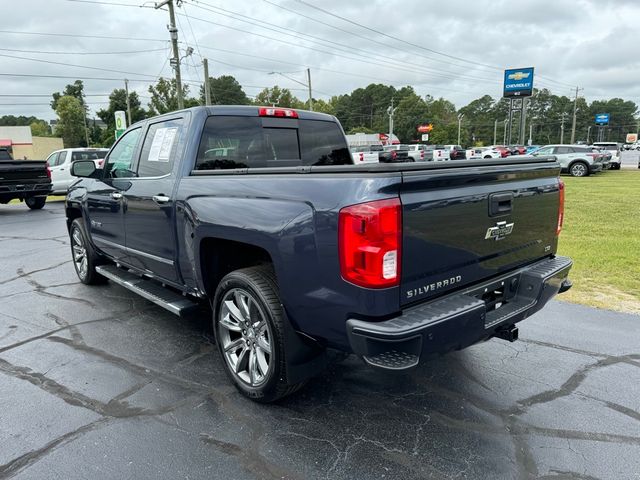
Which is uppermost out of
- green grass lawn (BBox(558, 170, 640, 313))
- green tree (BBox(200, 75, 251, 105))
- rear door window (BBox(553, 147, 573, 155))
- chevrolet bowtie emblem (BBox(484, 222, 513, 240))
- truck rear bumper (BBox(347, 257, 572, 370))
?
green tree (BBox(200, 75, 251, 105))

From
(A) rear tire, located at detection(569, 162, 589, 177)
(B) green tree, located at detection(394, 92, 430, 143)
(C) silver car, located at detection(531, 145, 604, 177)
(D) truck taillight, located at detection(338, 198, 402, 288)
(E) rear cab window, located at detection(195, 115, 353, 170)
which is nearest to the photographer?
(D) truck taillight, located at detection(338, 198, 402, 288)

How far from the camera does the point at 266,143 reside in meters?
4.07

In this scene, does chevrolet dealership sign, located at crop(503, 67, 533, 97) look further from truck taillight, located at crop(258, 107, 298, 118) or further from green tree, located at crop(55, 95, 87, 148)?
green tree, located at crop(55, 95, 87, 148)

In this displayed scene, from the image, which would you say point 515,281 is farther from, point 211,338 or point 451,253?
point 211,338

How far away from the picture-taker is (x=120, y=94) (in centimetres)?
7962

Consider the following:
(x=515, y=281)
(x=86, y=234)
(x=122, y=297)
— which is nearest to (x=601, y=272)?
(x=515, y=281)

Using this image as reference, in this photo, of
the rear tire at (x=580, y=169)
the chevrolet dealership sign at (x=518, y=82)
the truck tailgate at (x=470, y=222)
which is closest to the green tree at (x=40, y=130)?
the chevrolet dealership sign at (x=518, y=82)

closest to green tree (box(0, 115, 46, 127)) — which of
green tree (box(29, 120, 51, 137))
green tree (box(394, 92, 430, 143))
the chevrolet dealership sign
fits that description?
green tree (box(29, 120, 51, 137))

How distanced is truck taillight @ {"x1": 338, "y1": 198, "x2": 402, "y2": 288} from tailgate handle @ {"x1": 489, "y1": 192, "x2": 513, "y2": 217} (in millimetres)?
819

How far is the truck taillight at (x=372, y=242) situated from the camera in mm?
2281

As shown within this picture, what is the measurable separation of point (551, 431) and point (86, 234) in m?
5.06

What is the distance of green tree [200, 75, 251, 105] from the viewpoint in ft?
315

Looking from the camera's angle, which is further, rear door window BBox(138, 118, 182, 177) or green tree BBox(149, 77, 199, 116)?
green tree BBox(149, 77, 199, 116)

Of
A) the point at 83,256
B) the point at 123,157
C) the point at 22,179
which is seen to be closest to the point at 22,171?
the point at 22,179
